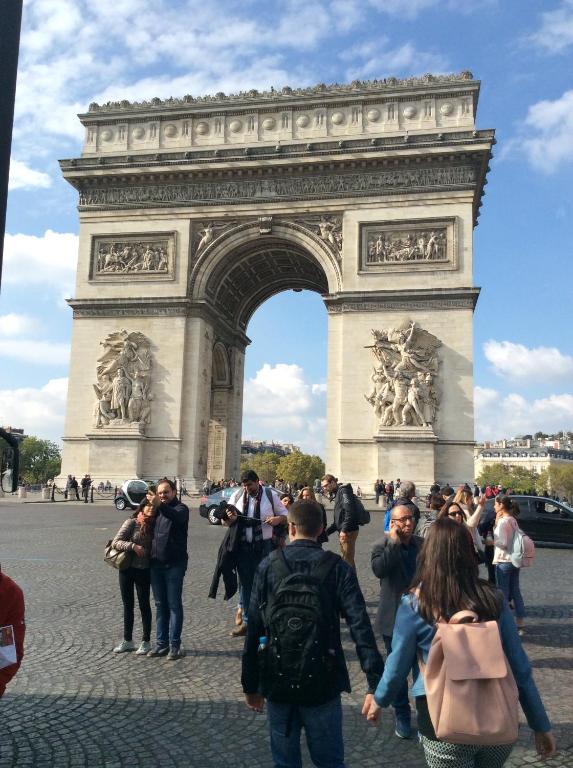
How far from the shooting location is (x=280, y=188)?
1039 inches

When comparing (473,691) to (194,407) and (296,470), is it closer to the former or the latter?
(194,407)

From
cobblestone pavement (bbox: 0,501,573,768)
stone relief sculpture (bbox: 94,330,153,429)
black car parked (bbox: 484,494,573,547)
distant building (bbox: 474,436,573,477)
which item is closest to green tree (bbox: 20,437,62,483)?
stone relief sculpture (bbox: 94,330,153,429)

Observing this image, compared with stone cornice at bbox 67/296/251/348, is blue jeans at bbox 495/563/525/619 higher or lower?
lower

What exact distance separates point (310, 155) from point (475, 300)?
26.9ft

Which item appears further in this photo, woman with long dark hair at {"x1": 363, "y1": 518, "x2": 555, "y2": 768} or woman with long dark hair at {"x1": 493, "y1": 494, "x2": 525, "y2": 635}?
woman with long dark hair at {"x1": 493, "y1": 494, "x2": 525, "y2": 635}

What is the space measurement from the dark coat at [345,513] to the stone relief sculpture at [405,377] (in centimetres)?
1640

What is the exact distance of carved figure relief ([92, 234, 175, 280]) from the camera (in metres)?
27.0

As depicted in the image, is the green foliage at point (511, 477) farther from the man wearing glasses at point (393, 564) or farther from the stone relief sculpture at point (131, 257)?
the man wearing glasses at point (393, 564)

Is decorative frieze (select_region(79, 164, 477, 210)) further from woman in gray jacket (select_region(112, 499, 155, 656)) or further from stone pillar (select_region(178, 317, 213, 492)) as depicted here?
woman in gray jacket (select_region(112, 499, 155, 656))

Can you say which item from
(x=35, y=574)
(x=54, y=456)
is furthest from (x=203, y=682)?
(x=54, y=456)

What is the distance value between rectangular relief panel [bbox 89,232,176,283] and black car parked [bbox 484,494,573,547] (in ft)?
55.8

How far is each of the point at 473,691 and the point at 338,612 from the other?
66 centimetres

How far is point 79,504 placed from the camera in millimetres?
23984

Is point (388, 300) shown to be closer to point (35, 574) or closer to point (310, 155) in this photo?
point (310, 155)
